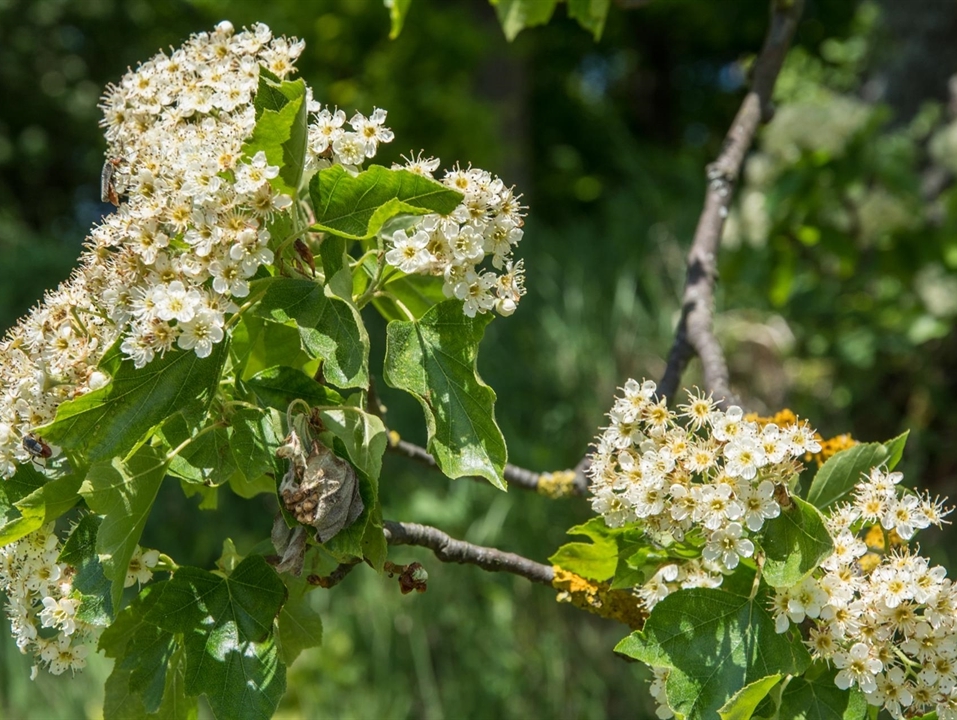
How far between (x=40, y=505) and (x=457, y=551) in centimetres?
43

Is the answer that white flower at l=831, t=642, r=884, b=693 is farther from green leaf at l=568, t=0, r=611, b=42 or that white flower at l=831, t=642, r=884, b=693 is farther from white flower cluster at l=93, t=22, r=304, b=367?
green leaf at l=568, t=0, r=611, b=42

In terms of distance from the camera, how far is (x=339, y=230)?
34.5 inches

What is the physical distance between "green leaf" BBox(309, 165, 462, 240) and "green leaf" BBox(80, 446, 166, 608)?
29cm

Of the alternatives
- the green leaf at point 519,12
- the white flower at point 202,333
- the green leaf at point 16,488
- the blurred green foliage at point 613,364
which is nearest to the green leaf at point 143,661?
the green leaf at point 16,488

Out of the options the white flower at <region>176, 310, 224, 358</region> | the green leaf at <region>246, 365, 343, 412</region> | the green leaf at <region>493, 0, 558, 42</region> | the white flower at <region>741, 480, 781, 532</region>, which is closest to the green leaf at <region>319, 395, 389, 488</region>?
the green leaf at <region>246, 365, 343, 412</region>

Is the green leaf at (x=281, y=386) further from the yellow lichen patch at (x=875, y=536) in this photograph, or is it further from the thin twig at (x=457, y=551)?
the yellow lichen patch at (x=875, y=536)

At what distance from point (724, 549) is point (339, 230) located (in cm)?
46

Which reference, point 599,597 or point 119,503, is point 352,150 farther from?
point 599,597

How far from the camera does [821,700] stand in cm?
89

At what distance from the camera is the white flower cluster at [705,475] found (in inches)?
34.0

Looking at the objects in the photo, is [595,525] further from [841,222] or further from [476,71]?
[476,71]

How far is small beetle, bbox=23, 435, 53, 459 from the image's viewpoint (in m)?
0.89

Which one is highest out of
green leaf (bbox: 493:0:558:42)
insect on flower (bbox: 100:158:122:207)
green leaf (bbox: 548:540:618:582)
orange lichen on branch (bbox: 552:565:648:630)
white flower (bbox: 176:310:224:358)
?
green leaf (bbox: 493:0:558:42)

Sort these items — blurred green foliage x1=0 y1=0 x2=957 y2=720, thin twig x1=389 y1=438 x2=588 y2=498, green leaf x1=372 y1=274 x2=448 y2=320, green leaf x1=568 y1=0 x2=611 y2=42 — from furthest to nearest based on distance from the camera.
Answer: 1. blurred green foliage x1=0 y1=0 x2=957 y2=720
2. green leaf x1=568 y1=0 x2=611 y2=42
3. thin twig x1=389 y1=438 x2=588 y2=498
4. green leaf x1=372 y1=274 x2=448 y2=320
